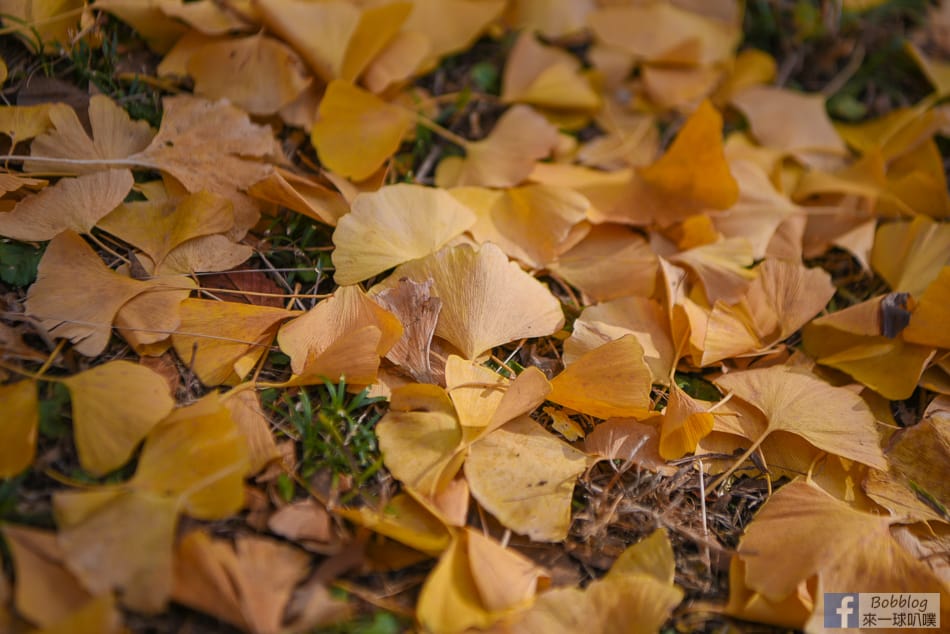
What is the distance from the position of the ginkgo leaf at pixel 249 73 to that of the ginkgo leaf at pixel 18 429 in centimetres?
56

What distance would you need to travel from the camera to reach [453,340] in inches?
39.9

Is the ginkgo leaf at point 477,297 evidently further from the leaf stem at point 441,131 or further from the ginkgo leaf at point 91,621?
the ginkgo leaf at point 91,621

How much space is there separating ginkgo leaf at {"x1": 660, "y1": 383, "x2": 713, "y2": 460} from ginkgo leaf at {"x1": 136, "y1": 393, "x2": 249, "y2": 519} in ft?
1.71

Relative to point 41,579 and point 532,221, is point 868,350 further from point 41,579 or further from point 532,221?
point 41,579

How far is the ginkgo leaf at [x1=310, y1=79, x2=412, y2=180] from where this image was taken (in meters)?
1.16

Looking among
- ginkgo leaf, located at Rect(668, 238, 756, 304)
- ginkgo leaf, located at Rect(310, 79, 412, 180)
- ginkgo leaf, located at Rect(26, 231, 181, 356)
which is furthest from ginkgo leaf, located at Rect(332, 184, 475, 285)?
ginkgo leaf, located at Rect(668, 238, 756, 304)

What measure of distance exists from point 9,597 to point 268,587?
0.82 feet

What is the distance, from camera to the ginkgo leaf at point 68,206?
0.98m

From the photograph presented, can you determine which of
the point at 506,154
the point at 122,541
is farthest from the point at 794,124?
the point at 122,541

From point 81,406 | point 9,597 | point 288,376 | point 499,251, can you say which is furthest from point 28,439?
point 499,251

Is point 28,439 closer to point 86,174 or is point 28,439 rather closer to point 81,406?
point 81,406

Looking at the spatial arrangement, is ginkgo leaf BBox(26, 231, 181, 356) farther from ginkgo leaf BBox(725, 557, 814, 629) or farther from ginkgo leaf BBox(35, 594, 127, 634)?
ginkgo leaf BBox(725, 557, 814, 629)

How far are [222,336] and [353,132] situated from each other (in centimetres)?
41

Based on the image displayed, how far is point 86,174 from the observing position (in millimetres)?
1050
